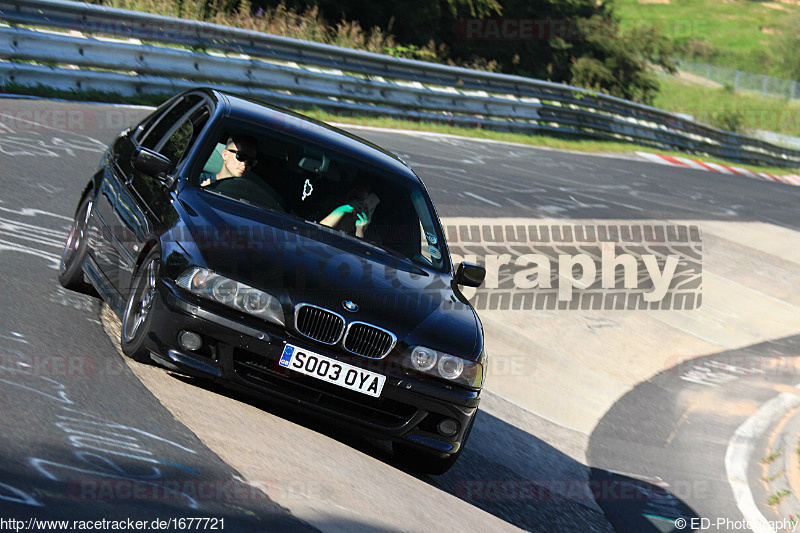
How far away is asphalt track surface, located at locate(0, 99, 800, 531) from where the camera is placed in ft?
13.8

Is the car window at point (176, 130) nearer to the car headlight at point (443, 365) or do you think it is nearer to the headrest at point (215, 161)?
the headrest at point (215, 161)

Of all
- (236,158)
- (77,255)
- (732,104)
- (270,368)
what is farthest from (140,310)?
(732,104)

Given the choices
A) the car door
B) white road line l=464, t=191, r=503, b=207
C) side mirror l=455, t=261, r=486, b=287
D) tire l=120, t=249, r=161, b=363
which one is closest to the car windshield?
side mirror l=455, t=261, r=486, b=287

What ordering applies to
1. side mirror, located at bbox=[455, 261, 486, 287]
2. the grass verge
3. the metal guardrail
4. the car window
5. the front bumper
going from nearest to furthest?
the front bumper → the car window → side mirror, located at bbox=[455, 261, 486, 287] → the metal guardrail → the grass verge

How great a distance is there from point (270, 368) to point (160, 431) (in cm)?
63

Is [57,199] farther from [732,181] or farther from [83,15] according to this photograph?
[732,181]

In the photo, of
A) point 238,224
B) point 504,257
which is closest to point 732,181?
point 504,257

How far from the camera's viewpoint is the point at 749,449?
849 cm

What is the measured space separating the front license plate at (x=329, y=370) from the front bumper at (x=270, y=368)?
0.03m

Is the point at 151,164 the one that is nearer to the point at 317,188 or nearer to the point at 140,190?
the point at 140,190

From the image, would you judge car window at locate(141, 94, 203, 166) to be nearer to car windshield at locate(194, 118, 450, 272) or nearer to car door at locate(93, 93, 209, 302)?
car door at locate(93, 93, 209, 302)

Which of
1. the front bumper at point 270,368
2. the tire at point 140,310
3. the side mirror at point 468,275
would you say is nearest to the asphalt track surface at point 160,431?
the tire at point 140,310

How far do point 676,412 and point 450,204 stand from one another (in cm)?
547

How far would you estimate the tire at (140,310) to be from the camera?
5.36 meters
